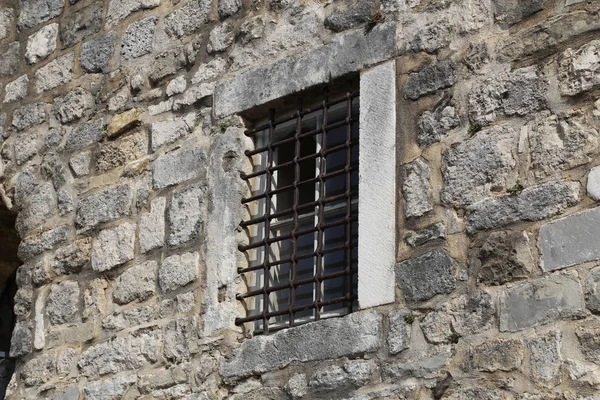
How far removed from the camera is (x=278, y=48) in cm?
517

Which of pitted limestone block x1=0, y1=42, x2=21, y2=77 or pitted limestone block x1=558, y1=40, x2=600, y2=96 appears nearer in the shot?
pitted limestone block x1=558, y1=40, x2=600, y2=96

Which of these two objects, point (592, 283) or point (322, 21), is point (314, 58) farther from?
point (592, 283)

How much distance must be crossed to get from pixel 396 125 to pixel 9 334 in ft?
11.3

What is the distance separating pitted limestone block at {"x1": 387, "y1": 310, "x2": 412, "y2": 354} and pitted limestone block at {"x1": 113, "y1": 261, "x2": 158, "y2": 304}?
1266mm

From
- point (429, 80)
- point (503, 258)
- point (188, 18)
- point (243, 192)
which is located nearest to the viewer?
point (503, 258)

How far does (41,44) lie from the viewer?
6312mm

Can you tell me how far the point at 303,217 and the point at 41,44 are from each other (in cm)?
206

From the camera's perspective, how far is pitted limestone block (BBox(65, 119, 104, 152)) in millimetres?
5762

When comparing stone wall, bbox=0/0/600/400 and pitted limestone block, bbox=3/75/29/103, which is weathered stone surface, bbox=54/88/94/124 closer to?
stone wall, bbox=0/0/600/400

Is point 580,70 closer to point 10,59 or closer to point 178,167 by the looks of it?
point 178,167

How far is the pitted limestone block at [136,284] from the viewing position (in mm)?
5230

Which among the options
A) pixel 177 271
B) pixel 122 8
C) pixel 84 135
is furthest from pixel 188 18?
pixel 177 271

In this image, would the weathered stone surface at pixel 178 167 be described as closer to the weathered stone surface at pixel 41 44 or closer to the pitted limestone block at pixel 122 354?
the pitted limestone block at pixel 122 354

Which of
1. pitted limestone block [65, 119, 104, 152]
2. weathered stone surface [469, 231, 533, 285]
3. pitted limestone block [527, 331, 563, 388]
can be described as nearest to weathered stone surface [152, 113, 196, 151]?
pitted limestone block [65, 119, 104, 152]
